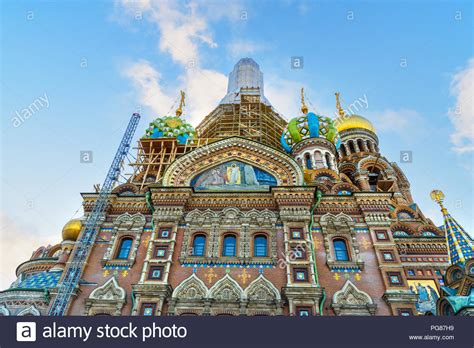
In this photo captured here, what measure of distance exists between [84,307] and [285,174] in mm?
9187

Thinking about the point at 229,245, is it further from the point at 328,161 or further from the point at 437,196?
the point at 328,161

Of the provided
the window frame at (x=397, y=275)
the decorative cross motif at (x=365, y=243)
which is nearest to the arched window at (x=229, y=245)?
the decorative cross motif at (x=365, y=243)

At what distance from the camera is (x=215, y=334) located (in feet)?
29.5

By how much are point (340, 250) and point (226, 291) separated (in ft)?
14.6

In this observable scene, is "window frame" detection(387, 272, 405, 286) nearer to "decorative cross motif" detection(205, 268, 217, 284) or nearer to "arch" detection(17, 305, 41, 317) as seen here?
"decorative cross motif" detection(205, 268, 217, 284)

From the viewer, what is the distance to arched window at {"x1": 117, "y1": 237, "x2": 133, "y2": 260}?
14.4 meters

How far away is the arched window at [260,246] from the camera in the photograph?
14076 millimetres

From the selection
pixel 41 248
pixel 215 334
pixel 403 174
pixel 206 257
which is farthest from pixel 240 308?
pixel 403 174

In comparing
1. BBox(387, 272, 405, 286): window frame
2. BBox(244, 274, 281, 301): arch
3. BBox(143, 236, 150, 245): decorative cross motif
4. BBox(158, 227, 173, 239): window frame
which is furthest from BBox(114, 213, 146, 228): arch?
BBox(387, 272, 405, 286): window frame

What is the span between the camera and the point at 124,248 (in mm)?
14711

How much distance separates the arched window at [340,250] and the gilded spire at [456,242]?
11.1 feet

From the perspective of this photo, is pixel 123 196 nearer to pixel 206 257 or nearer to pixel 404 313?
pixel 206 257

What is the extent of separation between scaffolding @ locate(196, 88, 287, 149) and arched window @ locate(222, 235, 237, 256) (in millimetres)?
13420

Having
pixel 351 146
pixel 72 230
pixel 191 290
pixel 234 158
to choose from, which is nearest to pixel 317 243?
pixel 191 290
